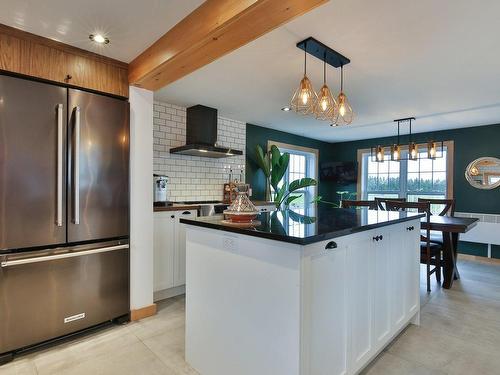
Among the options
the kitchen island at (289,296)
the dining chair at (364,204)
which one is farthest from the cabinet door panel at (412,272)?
the dining chair at (364,204)

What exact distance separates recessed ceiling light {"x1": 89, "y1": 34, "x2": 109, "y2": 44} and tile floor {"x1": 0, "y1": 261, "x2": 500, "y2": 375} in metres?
2.34

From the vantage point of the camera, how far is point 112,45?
7.39 ft

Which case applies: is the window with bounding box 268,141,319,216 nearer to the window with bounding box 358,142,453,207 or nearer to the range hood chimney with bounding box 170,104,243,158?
the window with bounding box 358,142,453,207

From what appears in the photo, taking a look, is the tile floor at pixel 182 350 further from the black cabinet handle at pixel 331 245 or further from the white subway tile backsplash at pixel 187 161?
the white subway tile backsplash at pixel 187 161

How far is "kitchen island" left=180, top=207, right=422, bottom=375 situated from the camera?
136 cm

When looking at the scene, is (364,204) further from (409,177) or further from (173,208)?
(173,208)

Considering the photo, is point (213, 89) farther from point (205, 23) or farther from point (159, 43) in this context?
point (205, 23)

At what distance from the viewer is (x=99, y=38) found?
2.13 m

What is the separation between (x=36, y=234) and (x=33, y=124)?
0.80 meters

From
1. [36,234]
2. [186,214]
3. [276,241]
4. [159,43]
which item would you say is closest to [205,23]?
[159,43]

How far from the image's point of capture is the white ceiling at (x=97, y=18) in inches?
68.6

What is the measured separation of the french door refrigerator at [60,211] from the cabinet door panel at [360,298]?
1930mm

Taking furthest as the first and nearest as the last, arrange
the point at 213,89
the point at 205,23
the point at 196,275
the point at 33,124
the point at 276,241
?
the point at 213,89
the point at 33,124
the point at 196,275
the point at 205,23
the point at 276,241

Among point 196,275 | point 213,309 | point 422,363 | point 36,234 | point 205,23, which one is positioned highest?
point 205,23
